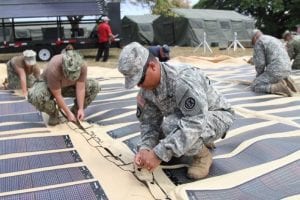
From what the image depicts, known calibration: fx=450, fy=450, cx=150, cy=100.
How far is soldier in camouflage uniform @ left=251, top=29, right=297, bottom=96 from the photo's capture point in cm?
533

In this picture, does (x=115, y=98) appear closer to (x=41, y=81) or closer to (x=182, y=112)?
(x=41, y=81)

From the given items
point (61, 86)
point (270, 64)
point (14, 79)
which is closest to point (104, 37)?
point (14, 79)

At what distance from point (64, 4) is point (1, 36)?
1.88m

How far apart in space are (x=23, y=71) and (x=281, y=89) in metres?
2.99

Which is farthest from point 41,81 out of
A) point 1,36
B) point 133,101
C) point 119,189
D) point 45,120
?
point 1,36

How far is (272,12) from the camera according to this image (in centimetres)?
2670

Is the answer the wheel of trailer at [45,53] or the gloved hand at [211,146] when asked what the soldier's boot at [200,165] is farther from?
the wheel of trailer at [45,53]

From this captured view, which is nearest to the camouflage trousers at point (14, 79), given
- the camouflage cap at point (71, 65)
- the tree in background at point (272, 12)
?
the camouflage cap at point (71, 65)

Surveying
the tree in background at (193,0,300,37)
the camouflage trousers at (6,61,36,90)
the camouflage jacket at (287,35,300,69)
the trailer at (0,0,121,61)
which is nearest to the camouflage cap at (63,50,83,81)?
the camouflage trousers at (6,61,36,90)

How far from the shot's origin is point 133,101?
4660mm

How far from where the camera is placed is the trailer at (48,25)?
1162 centimetres

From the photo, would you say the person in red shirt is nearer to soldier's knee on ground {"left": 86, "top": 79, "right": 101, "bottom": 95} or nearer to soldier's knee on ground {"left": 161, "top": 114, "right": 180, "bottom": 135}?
soldier's knee on ground {"left": 86, "top": 79, "right": 101, "bottom": 95}

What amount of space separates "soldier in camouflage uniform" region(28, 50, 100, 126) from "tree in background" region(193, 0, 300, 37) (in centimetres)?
→ 2309

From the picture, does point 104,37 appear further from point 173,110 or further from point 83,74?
point 173,110
